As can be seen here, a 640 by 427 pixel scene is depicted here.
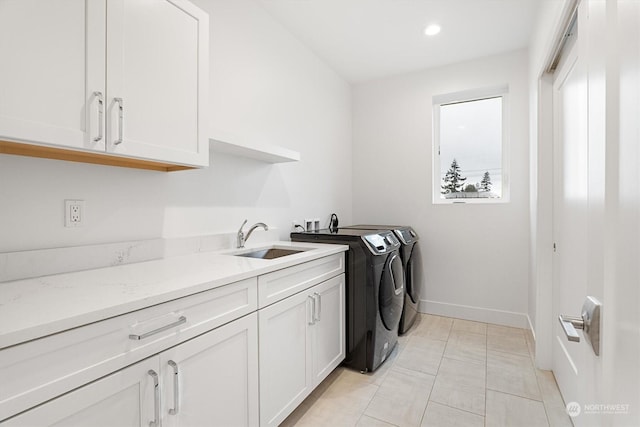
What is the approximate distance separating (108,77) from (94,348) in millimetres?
947

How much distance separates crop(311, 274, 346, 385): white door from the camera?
181cm

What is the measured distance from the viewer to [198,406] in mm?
1077

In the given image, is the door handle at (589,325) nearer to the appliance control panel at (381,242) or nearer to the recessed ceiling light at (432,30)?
the appliance control panel at (381,242)

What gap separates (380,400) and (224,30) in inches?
99.3

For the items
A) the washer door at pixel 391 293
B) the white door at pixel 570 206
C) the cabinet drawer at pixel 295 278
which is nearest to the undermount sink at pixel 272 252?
the cabinet drawer at pixel 295 278

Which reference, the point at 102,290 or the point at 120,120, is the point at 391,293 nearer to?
the point at 102,290

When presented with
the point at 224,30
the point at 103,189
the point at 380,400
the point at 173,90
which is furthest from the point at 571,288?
the point at 224,30

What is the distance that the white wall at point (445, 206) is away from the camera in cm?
287

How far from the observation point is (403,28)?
8.33 ft

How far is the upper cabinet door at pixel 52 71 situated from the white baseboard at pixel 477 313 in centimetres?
321

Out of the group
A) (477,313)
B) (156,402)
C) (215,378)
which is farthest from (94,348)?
(477,313)

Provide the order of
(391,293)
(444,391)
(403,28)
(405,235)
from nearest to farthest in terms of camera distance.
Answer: (444,391), (391,293), (403,28), (405,235)

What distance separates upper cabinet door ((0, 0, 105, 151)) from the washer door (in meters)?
1.81

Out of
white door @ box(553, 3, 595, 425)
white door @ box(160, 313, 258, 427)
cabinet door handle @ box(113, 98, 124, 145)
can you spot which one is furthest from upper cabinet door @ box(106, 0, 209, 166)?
white door @ box(553, 3, 595, 425)
